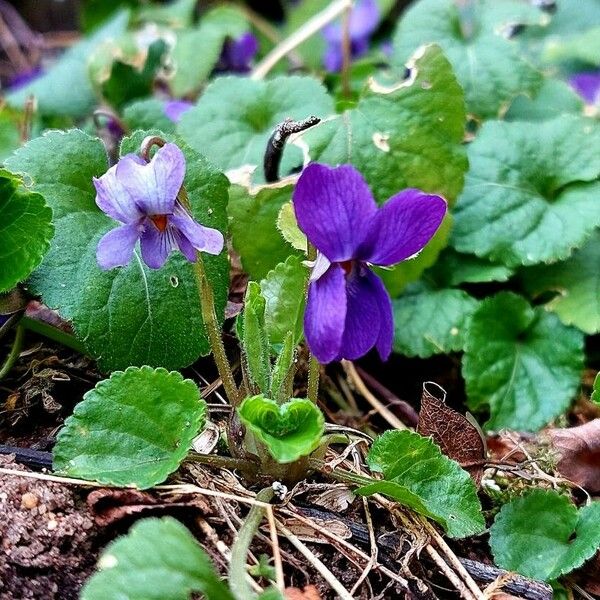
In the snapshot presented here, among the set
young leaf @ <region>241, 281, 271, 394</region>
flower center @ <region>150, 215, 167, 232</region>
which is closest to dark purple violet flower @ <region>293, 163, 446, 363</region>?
young leaf @ <region>241, 281, 271, 394</region>

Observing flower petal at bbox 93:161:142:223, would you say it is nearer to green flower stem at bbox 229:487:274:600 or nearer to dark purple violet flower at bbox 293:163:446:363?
dark purple violet flower at bbox 293:163:446:363

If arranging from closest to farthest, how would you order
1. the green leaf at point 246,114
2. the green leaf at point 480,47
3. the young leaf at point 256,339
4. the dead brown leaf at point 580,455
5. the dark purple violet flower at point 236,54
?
the young leaf at point 256,339
the dead brown leaf at point 580,455
the green leaf at point 246,114
the green leaf at point 480,47
the dark purple violet flower at point 236,54

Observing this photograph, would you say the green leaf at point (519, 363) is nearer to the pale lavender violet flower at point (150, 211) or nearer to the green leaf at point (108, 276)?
the green leaf at point (108, 276)

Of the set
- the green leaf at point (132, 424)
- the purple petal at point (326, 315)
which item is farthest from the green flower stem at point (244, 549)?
the purple petal at point (326, 315)

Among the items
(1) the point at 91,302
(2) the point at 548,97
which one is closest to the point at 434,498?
(1) the point at 91,302

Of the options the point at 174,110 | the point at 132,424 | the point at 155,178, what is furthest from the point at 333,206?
the point at 174,110

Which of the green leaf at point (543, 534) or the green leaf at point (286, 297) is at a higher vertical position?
the green leaf at point (286, 297)

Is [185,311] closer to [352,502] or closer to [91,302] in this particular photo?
[91,302]
